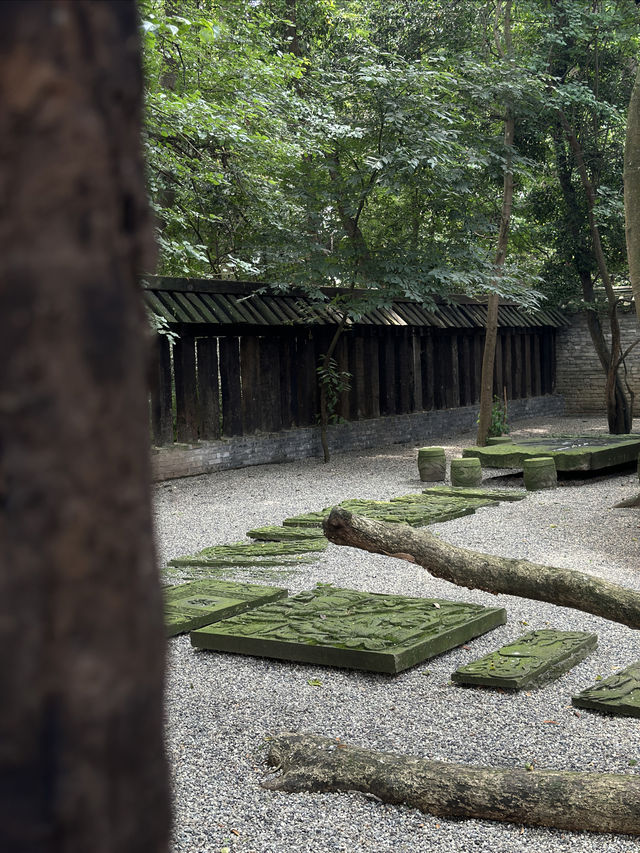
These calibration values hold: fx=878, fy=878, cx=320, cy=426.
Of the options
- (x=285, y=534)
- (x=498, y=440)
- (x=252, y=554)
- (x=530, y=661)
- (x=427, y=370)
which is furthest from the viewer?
(x=427, y=370)

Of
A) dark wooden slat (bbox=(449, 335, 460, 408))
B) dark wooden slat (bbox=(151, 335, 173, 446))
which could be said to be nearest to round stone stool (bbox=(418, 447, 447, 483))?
dark wooden slat (bbox=(151, 335, 173, 446))

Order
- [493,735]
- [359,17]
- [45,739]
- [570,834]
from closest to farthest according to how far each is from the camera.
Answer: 1. [45,739]
2. [570,834]
3. [493,735]
4. [359,17]

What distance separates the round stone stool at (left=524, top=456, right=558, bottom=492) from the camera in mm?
12352

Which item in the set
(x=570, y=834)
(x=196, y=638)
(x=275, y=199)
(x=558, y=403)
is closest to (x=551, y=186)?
(x=558, y=403)

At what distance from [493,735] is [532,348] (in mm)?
19546

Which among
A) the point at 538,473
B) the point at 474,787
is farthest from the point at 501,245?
the point at 474,787

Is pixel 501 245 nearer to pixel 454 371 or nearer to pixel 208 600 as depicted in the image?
pixel 454 371

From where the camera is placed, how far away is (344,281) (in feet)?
44.3

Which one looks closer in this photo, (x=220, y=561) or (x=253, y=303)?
(x=220, y=561)

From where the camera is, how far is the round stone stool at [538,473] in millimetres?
12352

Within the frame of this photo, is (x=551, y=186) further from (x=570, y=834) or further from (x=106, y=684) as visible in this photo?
(x=106, y=684)

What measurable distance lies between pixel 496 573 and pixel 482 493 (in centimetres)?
963

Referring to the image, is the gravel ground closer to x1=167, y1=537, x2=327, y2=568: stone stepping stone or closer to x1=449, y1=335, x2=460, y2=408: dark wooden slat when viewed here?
x1=167, y1=537, x2=327, y2=568: stone stepping stone

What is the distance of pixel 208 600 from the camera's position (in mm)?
6840
